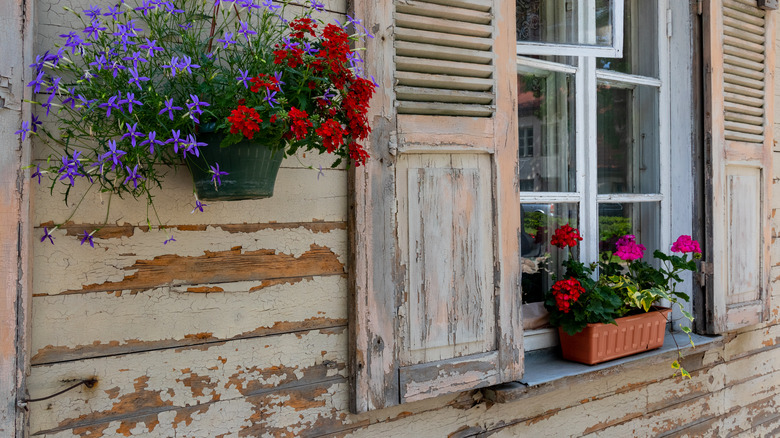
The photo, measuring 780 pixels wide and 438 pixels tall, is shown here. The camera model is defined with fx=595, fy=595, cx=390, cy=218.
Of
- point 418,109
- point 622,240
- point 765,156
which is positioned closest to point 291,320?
point 418,109

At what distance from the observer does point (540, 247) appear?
2.31 m

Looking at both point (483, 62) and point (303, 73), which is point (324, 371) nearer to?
point (303, 73)

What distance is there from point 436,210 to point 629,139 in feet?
4.30

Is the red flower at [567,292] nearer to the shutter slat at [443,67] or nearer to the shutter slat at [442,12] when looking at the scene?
the shutter slat at [443,67]

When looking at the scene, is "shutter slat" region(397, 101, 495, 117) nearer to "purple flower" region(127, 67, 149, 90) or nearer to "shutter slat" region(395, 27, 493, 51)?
"shutter slat" region(395, 27, 493, 51)

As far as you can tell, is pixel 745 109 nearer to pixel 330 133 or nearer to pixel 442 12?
pixel 442 12

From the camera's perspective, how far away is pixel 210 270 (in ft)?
4.87

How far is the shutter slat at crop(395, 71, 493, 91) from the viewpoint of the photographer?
1.72m

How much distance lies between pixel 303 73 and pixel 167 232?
52 centimetres

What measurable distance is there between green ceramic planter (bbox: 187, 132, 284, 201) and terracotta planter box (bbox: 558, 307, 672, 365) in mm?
1335

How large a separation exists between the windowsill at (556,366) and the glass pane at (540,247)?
22cm

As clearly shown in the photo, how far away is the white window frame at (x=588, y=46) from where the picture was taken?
6.79ft

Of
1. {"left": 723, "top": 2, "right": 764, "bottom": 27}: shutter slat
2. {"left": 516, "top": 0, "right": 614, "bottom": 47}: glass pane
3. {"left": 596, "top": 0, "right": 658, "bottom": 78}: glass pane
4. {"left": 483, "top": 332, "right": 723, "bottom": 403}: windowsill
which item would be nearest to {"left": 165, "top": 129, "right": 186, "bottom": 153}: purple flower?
{"left": 483, "top": 332, "right": 723, "bottom": 403}: windowsill

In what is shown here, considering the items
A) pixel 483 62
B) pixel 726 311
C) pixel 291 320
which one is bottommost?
pixel 726 311
